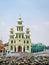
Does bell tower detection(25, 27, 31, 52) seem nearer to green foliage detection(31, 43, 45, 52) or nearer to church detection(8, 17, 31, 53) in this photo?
church detection(8, 17, 31, 53)

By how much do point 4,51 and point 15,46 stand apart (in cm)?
574

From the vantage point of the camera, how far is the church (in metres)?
62.3

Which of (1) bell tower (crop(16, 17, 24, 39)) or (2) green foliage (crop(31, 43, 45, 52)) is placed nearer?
(1) bell tower (crop(16, 17, 24, 39))

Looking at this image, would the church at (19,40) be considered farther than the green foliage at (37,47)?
No

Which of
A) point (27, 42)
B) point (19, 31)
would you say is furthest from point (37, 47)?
point (19, 31)

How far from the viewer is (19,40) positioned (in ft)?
204

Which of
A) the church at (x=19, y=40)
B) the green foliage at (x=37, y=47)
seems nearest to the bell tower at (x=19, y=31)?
the church at (x=19, y=40)

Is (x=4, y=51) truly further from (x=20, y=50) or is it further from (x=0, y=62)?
(x=0, y=62)

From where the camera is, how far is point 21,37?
62594mm

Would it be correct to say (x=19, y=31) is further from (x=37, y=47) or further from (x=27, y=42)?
(x=37, y=47)

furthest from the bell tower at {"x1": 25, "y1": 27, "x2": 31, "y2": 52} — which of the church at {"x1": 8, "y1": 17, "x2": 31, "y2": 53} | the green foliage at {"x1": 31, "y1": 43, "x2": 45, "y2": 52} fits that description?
the green foliage at {"x1": 31, "y1": 43, "x2": 45, "y2": 52}

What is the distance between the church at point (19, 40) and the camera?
6234 cm

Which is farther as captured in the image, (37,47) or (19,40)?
(37,47)

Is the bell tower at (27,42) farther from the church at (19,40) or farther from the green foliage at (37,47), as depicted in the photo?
the green foliage at (37,47)
